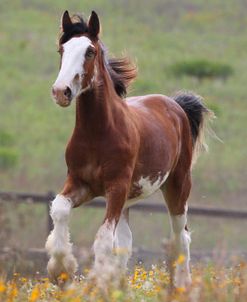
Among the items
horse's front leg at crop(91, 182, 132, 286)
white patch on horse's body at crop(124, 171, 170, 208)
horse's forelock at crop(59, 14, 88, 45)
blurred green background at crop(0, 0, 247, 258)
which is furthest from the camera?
blurred green background at crop(0, 0, 247, 258)

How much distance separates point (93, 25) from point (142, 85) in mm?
21398

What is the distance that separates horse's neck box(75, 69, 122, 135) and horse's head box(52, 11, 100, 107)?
0.69 feet

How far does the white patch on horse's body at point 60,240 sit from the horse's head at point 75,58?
741mm

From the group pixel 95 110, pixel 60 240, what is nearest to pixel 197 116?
pixel 95 110

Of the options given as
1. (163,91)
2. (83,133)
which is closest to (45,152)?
(163,91)

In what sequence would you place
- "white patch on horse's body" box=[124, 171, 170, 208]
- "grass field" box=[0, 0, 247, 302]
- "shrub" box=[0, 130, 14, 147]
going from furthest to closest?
"shrub" box=[0, 130, 14, 147]
"grass field" box=[0, 0, 247, 302]
"white patch on horse's body" box=[124, 171, 170, 208]

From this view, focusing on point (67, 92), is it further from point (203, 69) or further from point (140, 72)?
point (203, 69)

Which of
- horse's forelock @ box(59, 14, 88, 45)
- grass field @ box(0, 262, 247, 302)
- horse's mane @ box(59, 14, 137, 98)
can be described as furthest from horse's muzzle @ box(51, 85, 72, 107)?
grass field @ box(0, 262, 247, 302)

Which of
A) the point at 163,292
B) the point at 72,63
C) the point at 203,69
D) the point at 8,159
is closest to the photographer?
the point at 163,292

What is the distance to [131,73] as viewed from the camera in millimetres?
9625

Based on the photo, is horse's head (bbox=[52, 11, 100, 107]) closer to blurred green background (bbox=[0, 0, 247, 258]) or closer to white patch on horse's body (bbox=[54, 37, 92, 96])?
white patch on horse's body (bbox=[54, 37, 92, 96])

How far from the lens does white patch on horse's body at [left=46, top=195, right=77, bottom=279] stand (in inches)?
320

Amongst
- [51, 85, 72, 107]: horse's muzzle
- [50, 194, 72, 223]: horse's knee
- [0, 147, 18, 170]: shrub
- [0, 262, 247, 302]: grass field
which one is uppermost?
[51, 85, 72, 107]: horse's muzzle

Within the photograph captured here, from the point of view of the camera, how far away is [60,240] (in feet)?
27.1
